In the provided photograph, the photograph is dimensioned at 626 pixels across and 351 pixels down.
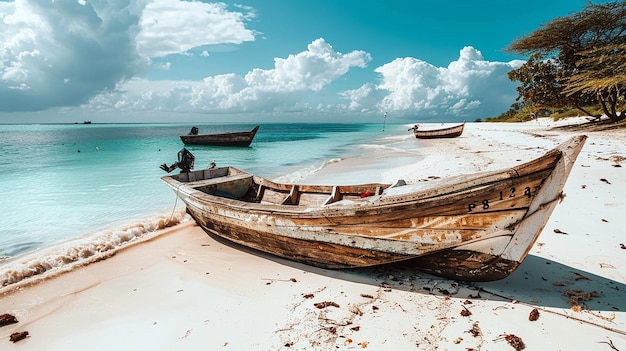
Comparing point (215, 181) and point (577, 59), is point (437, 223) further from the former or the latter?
point (577, 59)

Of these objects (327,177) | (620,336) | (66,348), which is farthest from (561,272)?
(327,177)

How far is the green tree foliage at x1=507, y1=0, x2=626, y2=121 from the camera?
16.9 metres

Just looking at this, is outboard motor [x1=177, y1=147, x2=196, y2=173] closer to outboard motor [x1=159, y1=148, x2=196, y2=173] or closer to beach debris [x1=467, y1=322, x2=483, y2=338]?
outboard motor [x1=159, y1=148, x2=196, y2=173]

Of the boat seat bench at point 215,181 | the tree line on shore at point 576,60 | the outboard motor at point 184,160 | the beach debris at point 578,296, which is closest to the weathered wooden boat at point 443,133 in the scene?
the tree line on shore at point 576,60

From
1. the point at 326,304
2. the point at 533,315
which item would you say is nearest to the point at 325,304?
the point at 326,304

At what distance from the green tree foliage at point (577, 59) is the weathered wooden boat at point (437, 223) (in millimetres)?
18641

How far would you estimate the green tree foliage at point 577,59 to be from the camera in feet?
55.6

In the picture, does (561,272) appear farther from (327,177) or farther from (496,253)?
(327,177)

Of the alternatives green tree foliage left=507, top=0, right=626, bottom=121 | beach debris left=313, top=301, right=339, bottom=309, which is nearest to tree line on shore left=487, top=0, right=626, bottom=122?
green tree foliage left=507, top=0, right=626, bottom=121

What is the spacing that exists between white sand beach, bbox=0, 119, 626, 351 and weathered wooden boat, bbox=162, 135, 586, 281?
0.38 m

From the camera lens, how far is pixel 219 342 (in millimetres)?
3088

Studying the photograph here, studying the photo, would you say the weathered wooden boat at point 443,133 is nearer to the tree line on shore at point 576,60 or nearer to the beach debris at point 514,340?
the tree line on shore at point 576,60

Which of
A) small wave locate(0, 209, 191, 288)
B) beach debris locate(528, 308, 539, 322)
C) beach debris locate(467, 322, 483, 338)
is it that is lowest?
small wave locate(0, 209, 191, 288)

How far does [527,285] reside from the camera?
361 cm
